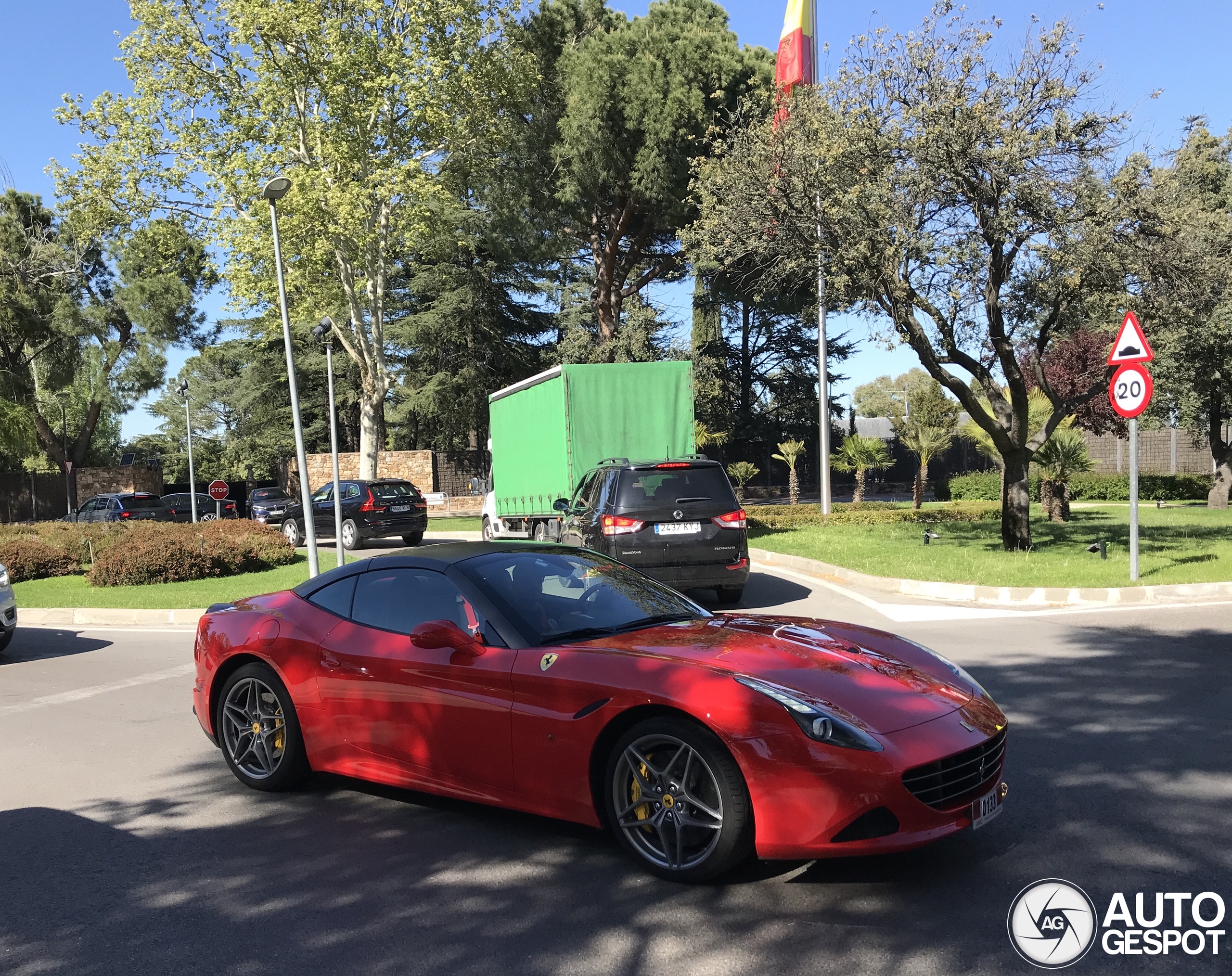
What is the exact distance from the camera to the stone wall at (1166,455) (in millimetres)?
36750

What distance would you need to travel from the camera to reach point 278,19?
26.8 m

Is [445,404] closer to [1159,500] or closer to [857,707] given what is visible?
[1159,500]

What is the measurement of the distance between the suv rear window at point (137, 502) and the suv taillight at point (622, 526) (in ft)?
67.7

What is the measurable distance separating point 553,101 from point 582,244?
5246 mm

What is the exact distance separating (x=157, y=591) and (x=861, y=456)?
2048cm

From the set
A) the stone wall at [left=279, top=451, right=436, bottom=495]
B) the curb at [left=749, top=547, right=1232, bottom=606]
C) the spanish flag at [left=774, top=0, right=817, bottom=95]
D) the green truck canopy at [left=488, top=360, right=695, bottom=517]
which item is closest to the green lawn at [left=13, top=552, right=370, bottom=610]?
the green truck canopy at [left=488, top=360, right=695, bottom=517]

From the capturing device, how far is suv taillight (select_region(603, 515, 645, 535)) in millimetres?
11156

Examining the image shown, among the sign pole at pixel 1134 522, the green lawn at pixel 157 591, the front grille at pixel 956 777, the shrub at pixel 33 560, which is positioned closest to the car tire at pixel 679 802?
the front grille at pixel 956 777

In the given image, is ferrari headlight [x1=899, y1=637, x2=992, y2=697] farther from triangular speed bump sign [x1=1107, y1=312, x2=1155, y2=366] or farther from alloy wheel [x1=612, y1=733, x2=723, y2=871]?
triangular speed bump sign [x1=1107, y1=312, x2=1155, y2=366]

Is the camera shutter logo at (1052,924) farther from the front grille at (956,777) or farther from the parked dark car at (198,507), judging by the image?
the parked dark car at (198,507)

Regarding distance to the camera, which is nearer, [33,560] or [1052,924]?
[1052,924]

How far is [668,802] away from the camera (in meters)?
3.88

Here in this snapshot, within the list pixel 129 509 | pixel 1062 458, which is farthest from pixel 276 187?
pixel 129 509

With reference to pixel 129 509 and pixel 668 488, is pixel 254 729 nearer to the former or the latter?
pixel 668 488
